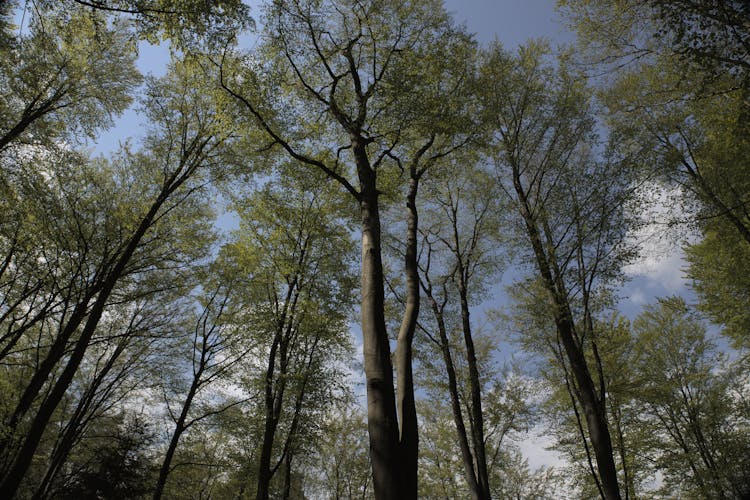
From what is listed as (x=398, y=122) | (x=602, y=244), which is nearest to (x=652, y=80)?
(x=602, y=244)

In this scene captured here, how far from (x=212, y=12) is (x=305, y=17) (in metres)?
2.27

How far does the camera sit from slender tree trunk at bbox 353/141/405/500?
320cm

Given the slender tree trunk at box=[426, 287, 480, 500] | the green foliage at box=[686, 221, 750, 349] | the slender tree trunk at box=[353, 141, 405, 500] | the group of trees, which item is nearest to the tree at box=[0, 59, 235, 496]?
the group of trees

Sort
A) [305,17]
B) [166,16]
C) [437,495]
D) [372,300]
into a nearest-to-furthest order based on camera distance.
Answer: [372,300] → [166,16] → [305,17] → [437,495]

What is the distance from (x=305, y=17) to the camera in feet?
25.8

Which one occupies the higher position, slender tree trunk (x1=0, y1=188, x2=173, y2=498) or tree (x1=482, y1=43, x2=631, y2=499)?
tree (x1=482, y1=43, x2=631, y2=499)

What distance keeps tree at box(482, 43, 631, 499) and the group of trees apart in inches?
2.8

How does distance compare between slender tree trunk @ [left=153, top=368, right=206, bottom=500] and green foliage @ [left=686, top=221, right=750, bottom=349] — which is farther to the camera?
slender tree trunk @ [left=153, top=368, right=206, bottom=500]

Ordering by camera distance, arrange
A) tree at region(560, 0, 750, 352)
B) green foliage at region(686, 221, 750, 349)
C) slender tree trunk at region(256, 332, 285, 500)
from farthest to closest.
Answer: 1. green foliage at region(686, 221, 750, 349)
2. slender tree trunk at region(256, 332, 285, 500)
3. tree at region(560, 0, 750, 352)

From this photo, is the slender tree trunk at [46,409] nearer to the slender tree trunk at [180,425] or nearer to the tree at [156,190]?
the tree at [156,190]

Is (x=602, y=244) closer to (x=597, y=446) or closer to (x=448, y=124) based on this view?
(x=597, y=446)

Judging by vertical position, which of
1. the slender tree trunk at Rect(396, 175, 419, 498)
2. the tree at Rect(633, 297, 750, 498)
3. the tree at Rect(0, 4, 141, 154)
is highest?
the tree at Rect(0, 4, 141, 154)

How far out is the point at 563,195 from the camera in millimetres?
10227

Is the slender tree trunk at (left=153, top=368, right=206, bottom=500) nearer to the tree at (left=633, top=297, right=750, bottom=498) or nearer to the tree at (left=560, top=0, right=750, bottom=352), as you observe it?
the tree at (left=560, top=0, right=750, bottom=352)
